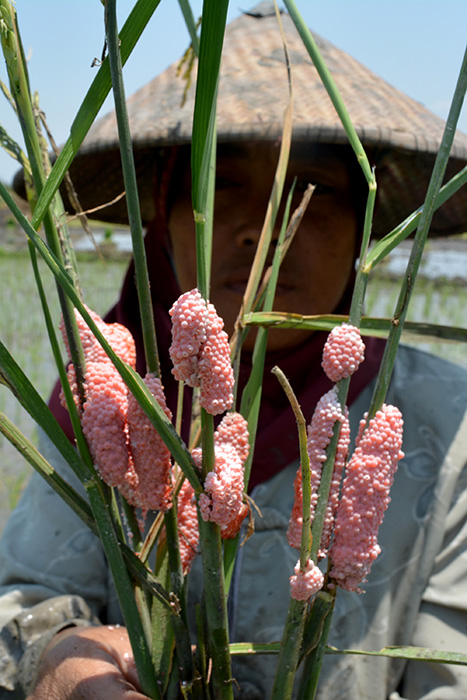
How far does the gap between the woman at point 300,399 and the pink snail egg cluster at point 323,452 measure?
2.13ft

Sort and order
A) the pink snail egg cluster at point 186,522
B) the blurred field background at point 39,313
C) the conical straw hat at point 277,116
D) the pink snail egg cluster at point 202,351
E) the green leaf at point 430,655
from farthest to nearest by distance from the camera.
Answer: the blurred field background at point 39,313, the conical straw hat at point 277,116, the pink snail egg cluster at point 186,522, the green leaf at point 430,655, the pink snail egg cluster at point 202,351

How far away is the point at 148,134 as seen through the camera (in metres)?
1.26

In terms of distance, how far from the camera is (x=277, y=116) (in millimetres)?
1190

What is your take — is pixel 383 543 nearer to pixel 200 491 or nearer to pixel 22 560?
pixel 22 560

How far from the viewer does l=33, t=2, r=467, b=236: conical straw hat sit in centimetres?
119

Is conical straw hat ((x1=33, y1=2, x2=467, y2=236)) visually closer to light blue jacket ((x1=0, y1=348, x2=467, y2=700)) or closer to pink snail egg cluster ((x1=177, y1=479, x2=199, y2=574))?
light blue jacket ((x1=0, y1=348, x2=467, y2=700))

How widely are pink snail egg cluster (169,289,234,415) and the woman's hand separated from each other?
0.40 metres

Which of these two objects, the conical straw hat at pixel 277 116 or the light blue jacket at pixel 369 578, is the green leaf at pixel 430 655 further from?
the conical straw hat at pixel 277 116

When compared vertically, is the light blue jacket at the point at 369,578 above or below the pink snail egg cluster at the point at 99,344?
below

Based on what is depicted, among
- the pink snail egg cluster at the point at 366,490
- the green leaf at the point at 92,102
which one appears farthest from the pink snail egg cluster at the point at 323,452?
the green leaf at the point at 92,102

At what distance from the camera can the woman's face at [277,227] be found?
120 centimetres

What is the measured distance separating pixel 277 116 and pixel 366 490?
85cm

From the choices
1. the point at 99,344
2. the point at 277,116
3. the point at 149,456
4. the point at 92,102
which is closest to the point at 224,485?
the point at 149,456

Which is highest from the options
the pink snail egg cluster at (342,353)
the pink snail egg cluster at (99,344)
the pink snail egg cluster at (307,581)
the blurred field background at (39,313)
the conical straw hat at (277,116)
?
the conical straw hat at (277,116)
